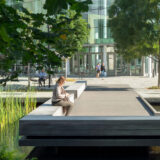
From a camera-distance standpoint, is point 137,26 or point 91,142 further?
point 137,26

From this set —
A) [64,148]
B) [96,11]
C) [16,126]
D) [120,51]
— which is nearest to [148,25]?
[120,51]

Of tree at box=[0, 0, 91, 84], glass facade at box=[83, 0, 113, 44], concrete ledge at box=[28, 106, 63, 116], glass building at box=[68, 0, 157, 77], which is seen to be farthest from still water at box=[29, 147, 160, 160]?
glass facade at box=[83, 0, 113, 44]

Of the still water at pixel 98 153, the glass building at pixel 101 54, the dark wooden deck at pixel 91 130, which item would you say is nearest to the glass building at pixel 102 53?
the glass building at pixel 101 54

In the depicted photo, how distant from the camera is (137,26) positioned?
20.3 metres

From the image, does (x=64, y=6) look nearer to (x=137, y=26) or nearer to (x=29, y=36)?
(x=29, y=36)

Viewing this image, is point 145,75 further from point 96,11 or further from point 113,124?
point 113,124

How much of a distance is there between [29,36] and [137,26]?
1798cm

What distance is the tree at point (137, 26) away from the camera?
20078 mm

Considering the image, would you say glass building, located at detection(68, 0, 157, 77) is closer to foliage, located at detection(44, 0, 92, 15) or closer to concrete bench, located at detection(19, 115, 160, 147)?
concrete bench, located at detection(19, 115, 160, 147)

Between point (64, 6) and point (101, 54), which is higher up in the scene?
point (101, 54)

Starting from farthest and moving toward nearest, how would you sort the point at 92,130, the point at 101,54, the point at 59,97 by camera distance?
the point at 101,54 < the point at 59,97 < the point at 92,130

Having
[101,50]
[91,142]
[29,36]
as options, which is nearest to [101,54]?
[101,50]

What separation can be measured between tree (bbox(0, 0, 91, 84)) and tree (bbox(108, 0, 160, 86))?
1750 cm

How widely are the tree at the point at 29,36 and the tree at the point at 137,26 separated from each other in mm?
17497
